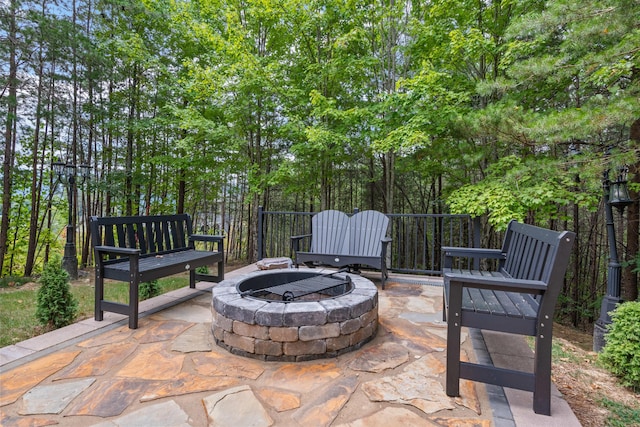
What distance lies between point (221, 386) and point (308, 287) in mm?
1026

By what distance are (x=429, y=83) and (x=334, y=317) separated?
451 centimetres

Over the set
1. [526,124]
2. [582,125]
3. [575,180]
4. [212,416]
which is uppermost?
[526,124]

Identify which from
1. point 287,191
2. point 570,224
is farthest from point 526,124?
point 570,224

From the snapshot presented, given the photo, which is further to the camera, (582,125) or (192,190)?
(192,190)

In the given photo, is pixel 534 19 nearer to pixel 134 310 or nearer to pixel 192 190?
pixel 134 310

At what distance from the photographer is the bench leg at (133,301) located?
2379mm

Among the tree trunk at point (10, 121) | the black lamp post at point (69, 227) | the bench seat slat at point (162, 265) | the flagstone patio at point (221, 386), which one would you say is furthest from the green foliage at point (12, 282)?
the flagstone patio at point (221, 386)

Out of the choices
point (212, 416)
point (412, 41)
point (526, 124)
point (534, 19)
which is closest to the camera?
point (212, 416)

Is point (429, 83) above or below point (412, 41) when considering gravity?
below

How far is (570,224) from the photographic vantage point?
8117 millimetres

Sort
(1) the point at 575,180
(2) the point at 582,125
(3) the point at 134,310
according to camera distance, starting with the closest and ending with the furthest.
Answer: (3) the point at 134,310, (2) the point at 582,125, (1) the point at 575,180

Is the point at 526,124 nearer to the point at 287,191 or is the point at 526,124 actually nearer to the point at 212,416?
the point at 212,416

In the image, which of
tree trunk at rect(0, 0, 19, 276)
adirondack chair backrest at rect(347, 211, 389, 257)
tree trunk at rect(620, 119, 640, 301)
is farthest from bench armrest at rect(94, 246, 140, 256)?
tree trunk at rect(620, 119, 640, 301)

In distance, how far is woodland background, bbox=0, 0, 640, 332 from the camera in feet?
13.5
